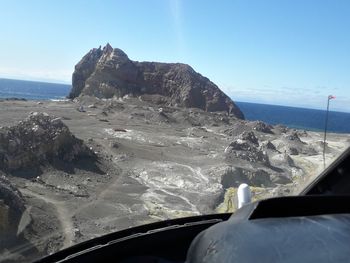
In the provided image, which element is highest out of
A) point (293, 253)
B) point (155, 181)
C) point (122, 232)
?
point (293, 253)

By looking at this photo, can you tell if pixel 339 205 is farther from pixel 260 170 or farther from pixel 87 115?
pixel 87 115

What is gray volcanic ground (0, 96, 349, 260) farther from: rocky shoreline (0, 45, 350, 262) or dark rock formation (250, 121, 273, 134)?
dark rock formation (250, 121, 273, 134)

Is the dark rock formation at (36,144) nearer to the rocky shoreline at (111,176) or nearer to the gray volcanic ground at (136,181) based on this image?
the rocky shoreline at (111,176)

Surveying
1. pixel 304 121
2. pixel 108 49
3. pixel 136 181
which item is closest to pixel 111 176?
pixel 136 181

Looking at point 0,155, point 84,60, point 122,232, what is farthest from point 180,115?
point 122,232

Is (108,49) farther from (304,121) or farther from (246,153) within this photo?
(304,121)

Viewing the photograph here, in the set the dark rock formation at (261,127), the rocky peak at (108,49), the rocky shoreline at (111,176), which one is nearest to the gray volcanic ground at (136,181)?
the rocky shoreline at (111,176)
